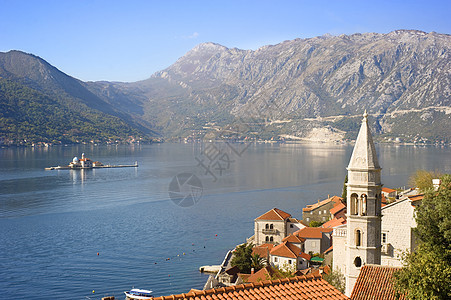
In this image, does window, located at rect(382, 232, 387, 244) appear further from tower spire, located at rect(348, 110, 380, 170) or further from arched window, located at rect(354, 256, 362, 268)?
tower spire, located at rect(348, 110, 380, 170)

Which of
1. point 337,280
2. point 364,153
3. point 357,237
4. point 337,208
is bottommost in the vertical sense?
point 337,208

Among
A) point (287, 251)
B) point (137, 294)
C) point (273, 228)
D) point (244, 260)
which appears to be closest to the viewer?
point (137, 294)

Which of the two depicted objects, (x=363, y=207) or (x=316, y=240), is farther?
(x=316, y=240)

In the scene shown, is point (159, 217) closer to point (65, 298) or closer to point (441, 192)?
point (65, 298)

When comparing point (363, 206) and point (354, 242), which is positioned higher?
point (363, 206)

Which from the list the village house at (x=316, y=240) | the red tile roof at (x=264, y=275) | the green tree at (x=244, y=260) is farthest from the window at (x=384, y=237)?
the village house at (x=316, y=240)

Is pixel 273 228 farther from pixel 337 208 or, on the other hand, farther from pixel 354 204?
pixel 354 204

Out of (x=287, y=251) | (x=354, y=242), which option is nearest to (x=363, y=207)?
(x=354, y=242)

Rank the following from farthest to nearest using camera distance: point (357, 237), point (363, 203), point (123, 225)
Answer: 1. point (123, 225)
2. point (357, 237)
3. point (363, 203)
